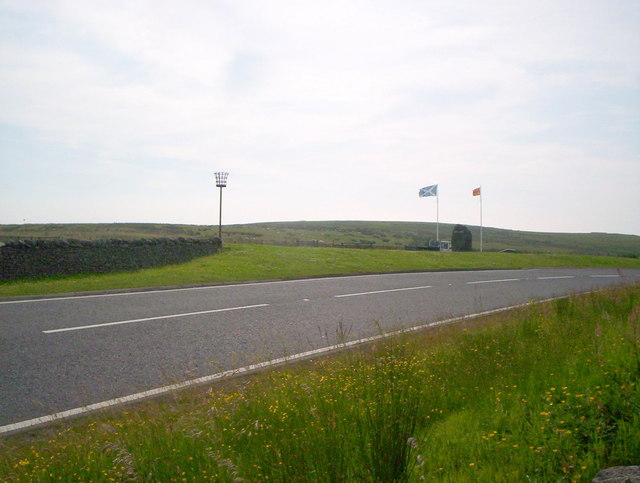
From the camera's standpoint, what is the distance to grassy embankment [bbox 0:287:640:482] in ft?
11.1

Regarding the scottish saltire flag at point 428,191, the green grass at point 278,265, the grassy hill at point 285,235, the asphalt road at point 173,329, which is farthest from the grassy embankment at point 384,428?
the scottish saltire flag at point 428,191

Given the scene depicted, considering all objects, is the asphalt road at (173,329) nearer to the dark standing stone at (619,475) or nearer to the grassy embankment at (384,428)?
the grassy embankment at (384,428)

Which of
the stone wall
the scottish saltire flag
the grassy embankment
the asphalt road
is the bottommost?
the asphalt road

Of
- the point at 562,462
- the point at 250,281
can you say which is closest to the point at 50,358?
the point at 562,462

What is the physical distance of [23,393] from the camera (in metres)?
5.74

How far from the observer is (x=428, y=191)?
154 ft

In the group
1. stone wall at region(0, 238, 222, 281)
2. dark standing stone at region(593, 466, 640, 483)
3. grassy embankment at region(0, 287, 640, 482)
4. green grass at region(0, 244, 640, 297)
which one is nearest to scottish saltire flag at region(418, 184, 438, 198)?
green grass at region(0, 244, 640, 297)

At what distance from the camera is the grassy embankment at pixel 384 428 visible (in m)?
3.38

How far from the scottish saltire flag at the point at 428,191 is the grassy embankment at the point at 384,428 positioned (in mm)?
41454

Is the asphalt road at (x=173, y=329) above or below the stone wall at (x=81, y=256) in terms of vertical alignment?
below

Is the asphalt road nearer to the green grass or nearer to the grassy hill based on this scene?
the green grass

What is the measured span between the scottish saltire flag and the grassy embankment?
4145 cm

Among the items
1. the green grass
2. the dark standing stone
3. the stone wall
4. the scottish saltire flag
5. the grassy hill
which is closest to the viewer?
the dark standing stone

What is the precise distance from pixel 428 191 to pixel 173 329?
40570 millimetres
